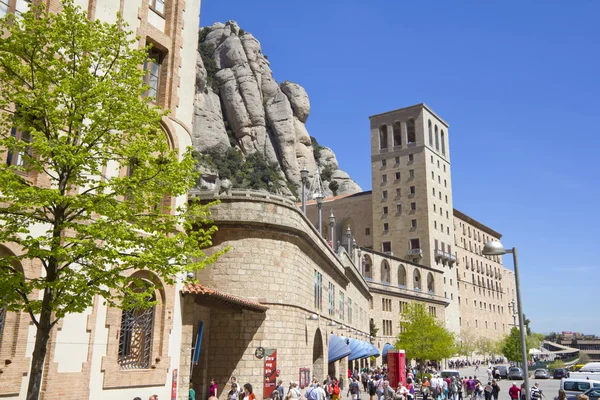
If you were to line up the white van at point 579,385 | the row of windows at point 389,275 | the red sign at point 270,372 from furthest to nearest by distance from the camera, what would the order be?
the row of windows at point 389,275 → the white van at point 579,385 → the red sign at point 270,372

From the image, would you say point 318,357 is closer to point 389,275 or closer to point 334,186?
point 389,275

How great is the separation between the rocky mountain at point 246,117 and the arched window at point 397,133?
22695 mm

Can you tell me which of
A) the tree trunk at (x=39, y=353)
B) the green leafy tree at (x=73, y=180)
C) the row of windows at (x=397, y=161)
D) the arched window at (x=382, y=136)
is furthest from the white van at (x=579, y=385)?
the arched window at (x=382, y=136)

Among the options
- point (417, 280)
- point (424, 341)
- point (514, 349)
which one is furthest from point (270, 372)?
point (514, 349)

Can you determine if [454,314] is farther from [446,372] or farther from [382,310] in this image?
[446,372]

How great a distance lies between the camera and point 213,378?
2098 cm

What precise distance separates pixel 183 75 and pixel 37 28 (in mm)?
7914

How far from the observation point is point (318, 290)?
28875 mm

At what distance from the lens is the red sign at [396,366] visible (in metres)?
31.5

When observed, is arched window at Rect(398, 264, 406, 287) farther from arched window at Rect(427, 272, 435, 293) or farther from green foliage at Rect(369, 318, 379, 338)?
green foliage at Rect(369, 318, 379, 338)

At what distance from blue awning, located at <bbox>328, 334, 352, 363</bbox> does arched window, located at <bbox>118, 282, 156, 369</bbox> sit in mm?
17311

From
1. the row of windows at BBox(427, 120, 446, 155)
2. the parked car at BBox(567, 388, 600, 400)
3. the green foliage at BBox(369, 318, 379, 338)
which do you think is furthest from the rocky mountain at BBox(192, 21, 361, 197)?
the parked car at BBox(567, 388, 600, 400)

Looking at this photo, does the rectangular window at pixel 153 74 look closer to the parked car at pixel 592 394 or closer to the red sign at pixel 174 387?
the red sign at pixel 174 387

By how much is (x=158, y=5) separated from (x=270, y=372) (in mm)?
14360
